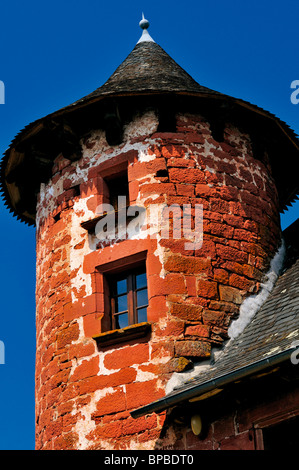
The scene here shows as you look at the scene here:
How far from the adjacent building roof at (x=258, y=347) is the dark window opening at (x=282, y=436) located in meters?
0.70

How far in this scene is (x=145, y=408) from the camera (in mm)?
10117

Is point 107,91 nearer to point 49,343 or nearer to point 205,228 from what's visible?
point 205,228

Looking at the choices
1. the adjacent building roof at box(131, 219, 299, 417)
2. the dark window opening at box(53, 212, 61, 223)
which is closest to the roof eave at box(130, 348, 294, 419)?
the adjacent building roof at box(131, 219, 299, 417)

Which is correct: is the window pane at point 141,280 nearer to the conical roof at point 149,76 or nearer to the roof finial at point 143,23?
the conical roof at point 149,76

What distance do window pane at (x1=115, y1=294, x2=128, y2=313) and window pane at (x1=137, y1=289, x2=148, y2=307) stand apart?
0.59 ft

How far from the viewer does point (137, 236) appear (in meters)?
12.1

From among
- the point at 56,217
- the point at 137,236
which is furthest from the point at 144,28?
the point at 137,236

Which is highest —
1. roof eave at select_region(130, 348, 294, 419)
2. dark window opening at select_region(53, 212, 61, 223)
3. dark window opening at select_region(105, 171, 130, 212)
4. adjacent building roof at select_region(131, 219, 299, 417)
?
dark window opening at select_region(105, 171, 130, 212)

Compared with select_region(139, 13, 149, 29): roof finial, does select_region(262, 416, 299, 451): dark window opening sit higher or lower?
lower

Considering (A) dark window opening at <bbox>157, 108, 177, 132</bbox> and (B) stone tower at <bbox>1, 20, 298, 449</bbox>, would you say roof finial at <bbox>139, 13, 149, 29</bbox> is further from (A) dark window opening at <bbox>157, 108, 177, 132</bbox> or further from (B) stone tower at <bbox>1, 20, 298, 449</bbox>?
(A) dark window opening at <bbox>157, 108, 177, 132</bbox>

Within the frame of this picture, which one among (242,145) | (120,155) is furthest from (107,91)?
(242,145)

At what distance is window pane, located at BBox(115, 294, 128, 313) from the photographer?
1198 cm

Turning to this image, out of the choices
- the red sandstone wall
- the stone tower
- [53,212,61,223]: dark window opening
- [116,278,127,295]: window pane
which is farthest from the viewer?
[53,212,61,223]: dark window opening

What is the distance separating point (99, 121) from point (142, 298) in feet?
9.38
